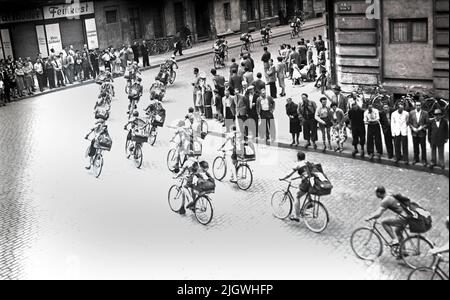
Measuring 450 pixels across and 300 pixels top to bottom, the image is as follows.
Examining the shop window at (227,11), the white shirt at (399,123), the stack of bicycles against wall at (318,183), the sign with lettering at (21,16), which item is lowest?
the stack of bicycles against wall at (318,183)

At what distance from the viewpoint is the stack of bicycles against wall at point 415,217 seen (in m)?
11.0

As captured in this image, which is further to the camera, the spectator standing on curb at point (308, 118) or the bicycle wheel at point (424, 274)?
the spectator standing on curb at point (308, 118)

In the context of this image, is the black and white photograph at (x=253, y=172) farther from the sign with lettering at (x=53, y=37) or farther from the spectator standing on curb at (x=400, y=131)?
the sign with lettering at (x=53, y=37)

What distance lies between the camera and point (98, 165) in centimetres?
1831

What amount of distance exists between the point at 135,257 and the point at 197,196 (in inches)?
88.2

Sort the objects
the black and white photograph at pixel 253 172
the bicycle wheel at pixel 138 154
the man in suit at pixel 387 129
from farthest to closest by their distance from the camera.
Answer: the bicycle wheel at pixel 138 154 → the man in suit at pixel 387 129 → the black and white photograph at pixel 253 172

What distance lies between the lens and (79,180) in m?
18.1

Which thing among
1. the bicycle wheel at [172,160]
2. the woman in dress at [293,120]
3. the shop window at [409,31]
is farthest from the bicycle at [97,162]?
the shop window at [409,31]

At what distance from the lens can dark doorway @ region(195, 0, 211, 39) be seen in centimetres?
4714

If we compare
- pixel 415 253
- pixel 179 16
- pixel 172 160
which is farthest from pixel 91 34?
pixel 415 253

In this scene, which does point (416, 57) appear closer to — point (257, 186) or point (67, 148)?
point (257, 186)

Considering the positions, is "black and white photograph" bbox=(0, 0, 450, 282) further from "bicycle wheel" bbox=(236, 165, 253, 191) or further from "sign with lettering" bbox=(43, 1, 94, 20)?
"sign with lettering" bbox=(43, 1, 94, 20)

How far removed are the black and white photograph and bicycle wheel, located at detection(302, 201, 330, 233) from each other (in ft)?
0.13

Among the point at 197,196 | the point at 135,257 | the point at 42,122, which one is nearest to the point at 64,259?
the point at 135,257
